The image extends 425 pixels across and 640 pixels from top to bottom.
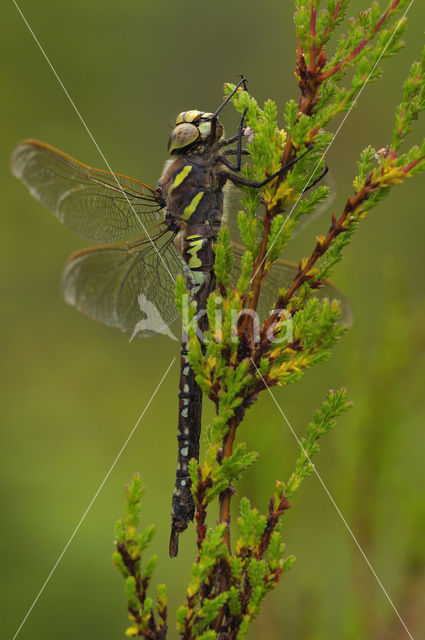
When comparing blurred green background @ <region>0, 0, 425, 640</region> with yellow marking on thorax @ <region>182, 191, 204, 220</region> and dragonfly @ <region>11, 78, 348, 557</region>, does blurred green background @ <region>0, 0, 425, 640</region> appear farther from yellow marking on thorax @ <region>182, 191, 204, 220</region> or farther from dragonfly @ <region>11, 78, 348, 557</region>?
yellow marking on thorax @ <region>182, 191, 204, 220</region>

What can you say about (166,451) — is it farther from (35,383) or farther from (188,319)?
(188,319)

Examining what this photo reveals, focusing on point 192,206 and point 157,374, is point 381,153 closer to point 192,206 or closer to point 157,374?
point 192,206

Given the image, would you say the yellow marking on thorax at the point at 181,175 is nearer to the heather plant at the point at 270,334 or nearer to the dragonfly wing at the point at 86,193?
the dragonfly wing at the point at 86,193

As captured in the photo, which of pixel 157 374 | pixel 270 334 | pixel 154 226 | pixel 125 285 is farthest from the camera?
pixel 157 374

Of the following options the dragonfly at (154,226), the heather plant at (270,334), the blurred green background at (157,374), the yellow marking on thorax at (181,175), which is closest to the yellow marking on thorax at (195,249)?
the dragonfly at (154,226)

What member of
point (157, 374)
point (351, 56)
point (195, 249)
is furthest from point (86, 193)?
point (157, 374)

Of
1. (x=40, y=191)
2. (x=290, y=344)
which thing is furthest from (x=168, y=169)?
(x=290, y=344)

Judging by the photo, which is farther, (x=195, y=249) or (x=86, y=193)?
(x=86, y=193)
